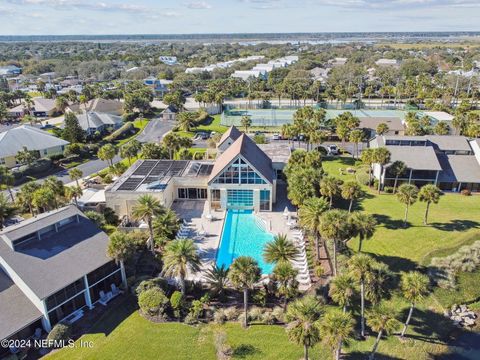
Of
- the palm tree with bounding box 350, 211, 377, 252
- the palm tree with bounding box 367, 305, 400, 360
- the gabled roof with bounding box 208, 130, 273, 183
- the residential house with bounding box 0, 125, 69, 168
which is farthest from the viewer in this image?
the residential house with bounding box 0, 125, 69, 168

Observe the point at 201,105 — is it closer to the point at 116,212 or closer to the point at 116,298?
the point at 116,212

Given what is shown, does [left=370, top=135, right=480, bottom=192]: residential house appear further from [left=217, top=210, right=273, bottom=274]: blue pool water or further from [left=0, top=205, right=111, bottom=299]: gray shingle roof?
[left=0, top=205, right=111, bottom=299]: gray shingle roof

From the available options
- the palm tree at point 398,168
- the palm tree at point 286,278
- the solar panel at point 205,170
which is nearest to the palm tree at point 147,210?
the palm tree at point 286,278

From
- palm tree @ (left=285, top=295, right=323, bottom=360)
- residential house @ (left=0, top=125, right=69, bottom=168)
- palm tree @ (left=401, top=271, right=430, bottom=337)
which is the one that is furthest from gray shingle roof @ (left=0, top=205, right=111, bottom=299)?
residential house @ (left=0, top=125, right=69, bottom=168)

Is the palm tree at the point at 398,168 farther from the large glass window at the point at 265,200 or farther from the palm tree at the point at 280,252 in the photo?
the palm tree at the point at 280,252

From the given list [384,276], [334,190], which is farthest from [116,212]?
[384,276]

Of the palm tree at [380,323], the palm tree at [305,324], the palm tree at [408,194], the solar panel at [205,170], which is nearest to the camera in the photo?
the palm tree at [305,324]
